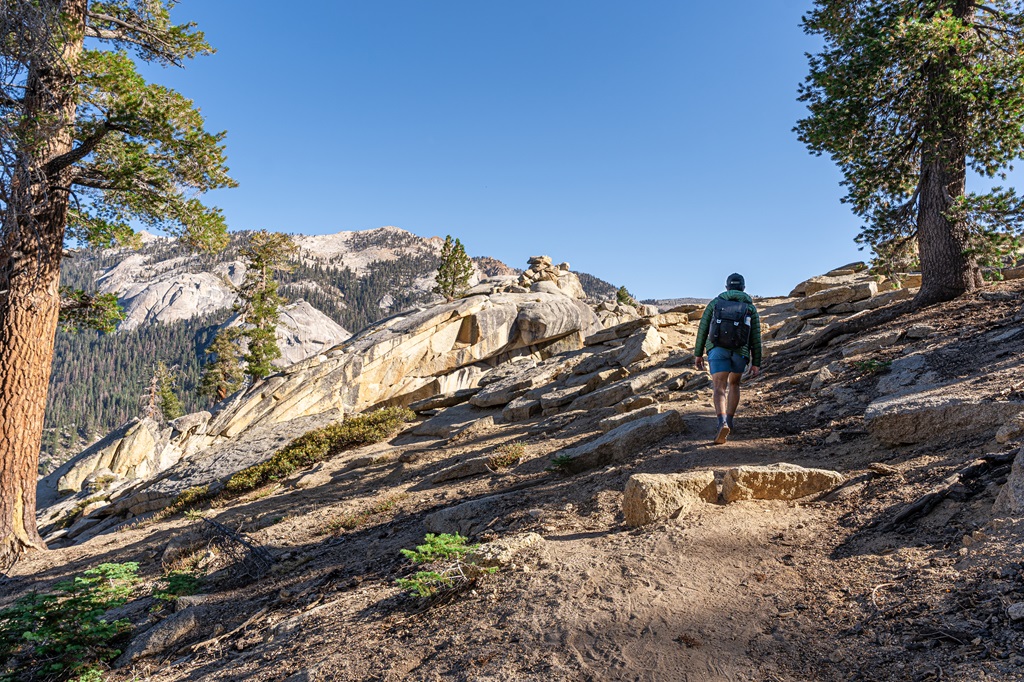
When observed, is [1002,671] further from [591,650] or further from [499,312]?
[499,312]

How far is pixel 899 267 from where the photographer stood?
12.3 metres

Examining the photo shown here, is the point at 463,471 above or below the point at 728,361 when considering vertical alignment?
below

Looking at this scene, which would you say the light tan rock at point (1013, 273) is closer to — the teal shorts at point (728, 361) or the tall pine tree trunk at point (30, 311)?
the teal shorts at point (728, 361)

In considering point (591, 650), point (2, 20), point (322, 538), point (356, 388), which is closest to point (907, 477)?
point (591, 650)

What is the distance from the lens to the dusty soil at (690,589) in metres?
2.84

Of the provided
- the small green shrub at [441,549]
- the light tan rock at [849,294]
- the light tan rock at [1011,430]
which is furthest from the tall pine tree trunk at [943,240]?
the small green shrub at [441,549]

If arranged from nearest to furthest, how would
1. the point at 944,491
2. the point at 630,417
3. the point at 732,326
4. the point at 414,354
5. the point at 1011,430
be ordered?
1. the point at 944,491
2. the point at 1011,430
3. the point at 732,326
4. the point at 630,417
5. the point at 414,354

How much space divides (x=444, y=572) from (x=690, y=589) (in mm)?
1834

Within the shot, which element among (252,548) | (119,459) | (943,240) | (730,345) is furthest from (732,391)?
(119,459)

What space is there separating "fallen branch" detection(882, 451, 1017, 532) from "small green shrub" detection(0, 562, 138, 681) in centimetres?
678

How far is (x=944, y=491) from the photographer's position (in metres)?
3.92

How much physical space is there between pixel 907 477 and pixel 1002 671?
103 inches

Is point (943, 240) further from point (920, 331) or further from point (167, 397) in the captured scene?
point (167, 397)

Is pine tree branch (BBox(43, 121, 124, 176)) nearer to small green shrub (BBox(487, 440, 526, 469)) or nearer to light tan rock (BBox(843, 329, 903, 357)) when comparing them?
small green shrub (BBox(487, 440, 526, 469))
